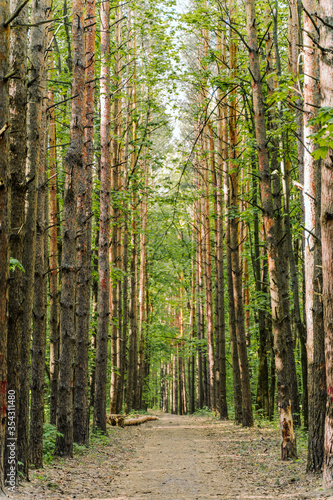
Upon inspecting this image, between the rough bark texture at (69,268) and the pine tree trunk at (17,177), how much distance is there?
2.58 meters

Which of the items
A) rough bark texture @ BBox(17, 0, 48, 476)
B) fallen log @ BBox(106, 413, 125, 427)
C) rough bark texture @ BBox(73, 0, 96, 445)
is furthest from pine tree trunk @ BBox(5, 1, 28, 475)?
fallen log @ BBox(106, 413, 125, 427)

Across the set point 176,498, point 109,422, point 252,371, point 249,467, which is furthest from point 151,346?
point 176,498

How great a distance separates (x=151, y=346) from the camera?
2902 cm

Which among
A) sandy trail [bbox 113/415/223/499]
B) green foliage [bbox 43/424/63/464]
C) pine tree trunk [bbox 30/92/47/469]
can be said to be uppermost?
pine tree trunk [bbox 30/92/47/469]

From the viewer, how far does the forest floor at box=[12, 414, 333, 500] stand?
19.1 feet

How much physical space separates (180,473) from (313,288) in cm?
392

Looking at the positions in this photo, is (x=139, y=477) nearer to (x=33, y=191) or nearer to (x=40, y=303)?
(x=40, y=303)

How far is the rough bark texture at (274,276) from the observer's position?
7.79 meters

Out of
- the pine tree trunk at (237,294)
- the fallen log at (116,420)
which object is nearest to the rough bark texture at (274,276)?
the pine tree trunk at (237,294)

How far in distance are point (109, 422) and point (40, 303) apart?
9344 mm

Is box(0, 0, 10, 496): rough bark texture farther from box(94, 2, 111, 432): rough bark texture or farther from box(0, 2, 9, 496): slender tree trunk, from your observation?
box(94, 2, 111, 432): rough bark texture

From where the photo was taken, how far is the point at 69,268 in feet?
27.0

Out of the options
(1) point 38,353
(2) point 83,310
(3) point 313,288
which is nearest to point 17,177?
(1) point 38,353

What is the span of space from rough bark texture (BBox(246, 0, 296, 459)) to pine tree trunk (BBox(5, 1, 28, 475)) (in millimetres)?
4569
